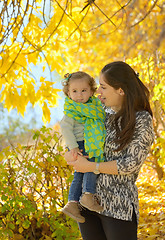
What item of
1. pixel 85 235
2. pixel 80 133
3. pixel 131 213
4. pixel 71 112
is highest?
pixel 71 112

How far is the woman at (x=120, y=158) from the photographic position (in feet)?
5.53

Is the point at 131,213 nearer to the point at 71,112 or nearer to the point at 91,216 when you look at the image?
the point at 91,216

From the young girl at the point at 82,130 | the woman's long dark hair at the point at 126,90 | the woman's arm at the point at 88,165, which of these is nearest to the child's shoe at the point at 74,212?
the young girl at the point at 82,130

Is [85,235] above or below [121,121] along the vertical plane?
below

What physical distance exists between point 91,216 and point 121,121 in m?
0.55

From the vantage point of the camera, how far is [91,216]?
1.83 metres

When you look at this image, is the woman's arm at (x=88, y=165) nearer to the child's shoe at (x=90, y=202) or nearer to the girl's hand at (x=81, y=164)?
the girl's hand at (x=81, y=164)

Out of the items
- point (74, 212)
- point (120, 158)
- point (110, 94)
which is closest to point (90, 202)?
point (74, 212)

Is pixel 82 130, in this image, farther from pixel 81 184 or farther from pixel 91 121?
pixel 81 184

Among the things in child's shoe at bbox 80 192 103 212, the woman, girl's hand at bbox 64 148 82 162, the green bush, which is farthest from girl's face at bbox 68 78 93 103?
the green bush

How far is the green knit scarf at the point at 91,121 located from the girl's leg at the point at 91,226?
0.99 feet

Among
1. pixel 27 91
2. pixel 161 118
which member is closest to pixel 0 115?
pixel 161 118

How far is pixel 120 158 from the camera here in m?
1.71

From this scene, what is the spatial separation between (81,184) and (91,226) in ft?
0.77
